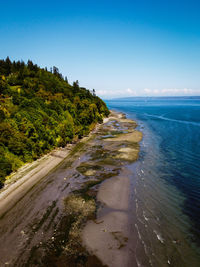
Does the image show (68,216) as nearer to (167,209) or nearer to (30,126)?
(167,209)

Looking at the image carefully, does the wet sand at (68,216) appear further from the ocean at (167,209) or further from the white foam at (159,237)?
the white foam at (159,237)

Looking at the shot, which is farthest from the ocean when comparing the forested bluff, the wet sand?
the forested bluff

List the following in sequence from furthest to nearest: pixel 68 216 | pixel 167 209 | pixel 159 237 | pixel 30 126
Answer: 1. pixel 30 126
2. pixel 167 209
3. pixel 68 216
4. pixel 159 237

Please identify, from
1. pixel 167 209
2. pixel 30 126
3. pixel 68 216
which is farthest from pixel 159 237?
pixel 30 126

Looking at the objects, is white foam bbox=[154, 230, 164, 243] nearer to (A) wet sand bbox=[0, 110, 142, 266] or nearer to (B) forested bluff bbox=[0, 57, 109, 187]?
(A) wet sand bbox=[0, 110, 142, 266]

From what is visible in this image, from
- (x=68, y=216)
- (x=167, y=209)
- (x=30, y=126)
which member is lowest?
(x=167, y=209)

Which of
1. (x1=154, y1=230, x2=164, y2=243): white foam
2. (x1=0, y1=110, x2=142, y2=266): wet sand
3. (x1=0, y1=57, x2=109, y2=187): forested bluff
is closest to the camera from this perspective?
(x1=0, y1=110, x2=142, y2=266): wet sand

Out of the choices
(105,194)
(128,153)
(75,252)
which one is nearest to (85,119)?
(128,153)

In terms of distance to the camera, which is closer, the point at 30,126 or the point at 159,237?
the point at 159,237

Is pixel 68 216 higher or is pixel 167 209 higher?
pixel 68 216
